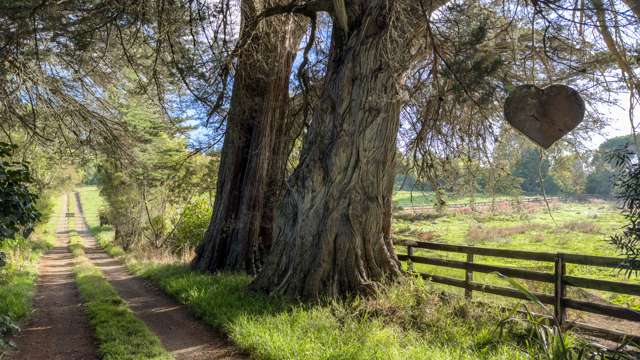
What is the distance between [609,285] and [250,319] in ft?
14.7

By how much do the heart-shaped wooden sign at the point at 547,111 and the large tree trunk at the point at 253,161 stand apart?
6264mm

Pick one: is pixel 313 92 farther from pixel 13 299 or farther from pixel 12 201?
pixel 13 299

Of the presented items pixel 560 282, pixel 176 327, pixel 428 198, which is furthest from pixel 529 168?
pixel 176 327

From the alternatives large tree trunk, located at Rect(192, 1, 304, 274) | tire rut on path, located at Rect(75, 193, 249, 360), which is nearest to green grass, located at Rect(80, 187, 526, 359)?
tire rut on path, located at Rect(75, 193, 249, 360)

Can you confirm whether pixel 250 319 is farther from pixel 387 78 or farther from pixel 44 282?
pixel 44 282

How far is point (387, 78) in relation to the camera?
7.29m

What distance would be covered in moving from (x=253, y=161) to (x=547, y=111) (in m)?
7.26

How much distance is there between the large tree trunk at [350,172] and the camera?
7.15m

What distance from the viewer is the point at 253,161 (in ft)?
36.1

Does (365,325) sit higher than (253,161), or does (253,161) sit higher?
(253,161)

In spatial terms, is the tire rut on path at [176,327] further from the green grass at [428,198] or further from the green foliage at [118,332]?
the green grass at [428,198]

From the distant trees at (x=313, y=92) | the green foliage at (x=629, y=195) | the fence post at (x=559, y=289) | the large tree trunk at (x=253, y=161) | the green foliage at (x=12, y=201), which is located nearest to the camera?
the green foliage at (x=629, y=195)

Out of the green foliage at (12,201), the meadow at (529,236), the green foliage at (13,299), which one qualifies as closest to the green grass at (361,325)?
the green foliage at (13,299)

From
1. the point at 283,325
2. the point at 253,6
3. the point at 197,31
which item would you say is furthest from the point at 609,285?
the point at 253,6
